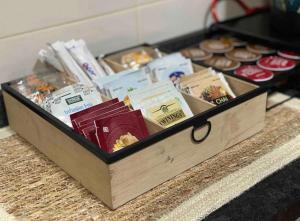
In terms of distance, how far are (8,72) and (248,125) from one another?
457mm

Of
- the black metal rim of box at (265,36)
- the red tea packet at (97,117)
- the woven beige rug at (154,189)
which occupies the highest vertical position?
the red tea packet at (97,117)

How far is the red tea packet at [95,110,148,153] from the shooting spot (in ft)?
2.32

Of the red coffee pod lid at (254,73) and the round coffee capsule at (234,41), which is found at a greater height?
the round coffee capsule at (234,41)

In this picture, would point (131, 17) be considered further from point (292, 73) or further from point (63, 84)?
point (292, 73)

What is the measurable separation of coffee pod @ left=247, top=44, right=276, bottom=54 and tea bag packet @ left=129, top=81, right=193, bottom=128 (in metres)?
0.35

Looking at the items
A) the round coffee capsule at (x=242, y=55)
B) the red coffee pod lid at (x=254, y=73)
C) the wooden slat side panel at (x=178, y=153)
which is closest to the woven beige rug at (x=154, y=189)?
the wooden slat side panel at (x=178, y=153)

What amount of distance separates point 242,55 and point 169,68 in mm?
226

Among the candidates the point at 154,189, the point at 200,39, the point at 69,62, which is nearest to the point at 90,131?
the point at 154,189

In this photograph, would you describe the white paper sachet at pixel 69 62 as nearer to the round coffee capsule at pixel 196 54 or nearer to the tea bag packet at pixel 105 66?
the tea bag packet at pixel 105 66

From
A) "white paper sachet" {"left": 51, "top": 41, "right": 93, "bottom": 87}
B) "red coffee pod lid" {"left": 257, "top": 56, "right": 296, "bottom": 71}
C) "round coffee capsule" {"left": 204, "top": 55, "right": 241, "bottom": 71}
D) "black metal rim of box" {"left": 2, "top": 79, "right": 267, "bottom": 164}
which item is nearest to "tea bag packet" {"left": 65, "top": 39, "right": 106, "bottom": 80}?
"white paper sachet" {"left": 51, "top": 41, "right": 93, "bottom": 87}

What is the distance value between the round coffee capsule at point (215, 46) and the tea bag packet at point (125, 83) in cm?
26

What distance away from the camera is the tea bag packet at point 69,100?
0.79 meters

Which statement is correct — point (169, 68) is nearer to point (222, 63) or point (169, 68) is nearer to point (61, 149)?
point (222, 63)

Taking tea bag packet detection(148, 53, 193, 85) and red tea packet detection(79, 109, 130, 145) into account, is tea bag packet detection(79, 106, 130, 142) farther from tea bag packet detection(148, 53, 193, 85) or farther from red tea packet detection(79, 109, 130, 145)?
tea bag packet detection(148, 53, 193, 85)
